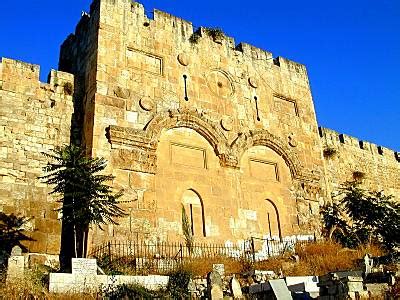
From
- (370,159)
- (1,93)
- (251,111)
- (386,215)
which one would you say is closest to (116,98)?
(1,93)

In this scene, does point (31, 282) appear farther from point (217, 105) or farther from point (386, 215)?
point (386, 215)

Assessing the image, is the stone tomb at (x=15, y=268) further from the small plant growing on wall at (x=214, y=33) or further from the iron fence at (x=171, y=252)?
the small plant growing on wall at (x=214, y=33)

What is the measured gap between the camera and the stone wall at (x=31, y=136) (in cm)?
1184

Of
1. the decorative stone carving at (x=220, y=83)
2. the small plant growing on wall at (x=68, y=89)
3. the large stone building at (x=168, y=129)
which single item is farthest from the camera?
the decorative stone carving at (x=220, y=83)

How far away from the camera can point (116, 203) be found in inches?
454

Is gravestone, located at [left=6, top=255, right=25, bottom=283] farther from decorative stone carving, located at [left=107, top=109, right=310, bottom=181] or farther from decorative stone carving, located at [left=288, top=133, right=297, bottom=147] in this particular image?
decorative stone carving, located at [left=288, top=133, right=297, bottom=147]

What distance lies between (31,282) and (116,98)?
649 centimetres

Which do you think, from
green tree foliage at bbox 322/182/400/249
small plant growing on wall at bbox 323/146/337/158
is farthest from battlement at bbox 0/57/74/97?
small plant growing on wall at bbox 323/146/337/158

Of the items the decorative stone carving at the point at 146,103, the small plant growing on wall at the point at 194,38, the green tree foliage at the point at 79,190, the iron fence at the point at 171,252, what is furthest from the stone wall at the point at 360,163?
the green tree foliage at the point at 79,190

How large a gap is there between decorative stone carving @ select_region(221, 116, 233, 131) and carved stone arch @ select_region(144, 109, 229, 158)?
261 mm

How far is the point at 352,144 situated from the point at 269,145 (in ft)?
25.0

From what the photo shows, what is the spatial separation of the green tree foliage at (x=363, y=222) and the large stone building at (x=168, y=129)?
0.69 meters

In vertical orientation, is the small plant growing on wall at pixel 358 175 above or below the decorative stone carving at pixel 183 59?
below

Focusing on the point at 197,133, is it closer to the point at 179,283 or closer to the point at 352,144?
the point at 179,283
